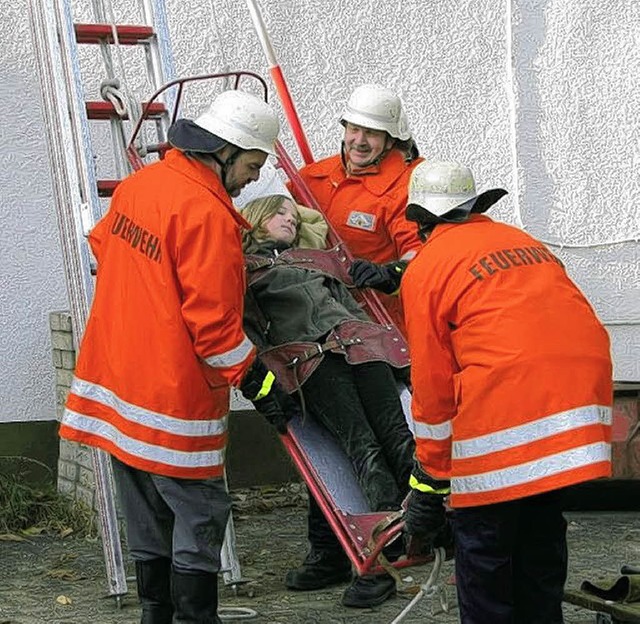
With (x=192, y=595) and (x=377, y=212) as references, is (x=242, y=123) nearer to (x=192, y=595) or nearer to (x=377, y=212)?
(x=377, y=212)

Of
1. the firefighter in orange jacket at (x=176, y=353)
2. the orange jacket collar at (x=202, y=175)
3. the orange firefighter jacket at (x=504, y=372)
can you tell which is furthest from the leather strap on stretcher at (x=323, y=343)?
the orange firefighter jacket at (x=504, y=372)

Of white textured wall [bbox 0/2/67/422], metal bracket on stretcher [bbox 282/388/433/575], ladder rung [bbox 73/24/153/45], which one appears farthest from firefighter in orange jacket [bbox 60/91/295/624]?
white textured wall [bbox 0/2/67/422]

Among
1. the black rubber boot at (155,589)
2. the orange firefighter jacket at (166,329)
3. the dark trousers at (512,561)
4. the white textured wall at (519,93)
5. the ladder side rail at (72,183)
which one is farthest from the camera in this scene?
the white textured wall at (519,93)

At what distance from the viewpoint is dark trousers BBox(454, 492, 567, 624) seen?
4.41 metres

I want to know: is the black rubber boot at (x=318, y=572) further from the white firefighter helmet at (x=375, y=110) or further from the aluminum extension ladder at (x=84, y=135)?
the white firefighter helmet at (x=375, y=110)

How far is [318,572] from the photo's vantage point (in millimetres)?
6066

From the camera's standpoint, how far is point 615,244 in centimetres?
777

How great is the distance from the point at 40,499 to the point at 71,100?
2.22 metres

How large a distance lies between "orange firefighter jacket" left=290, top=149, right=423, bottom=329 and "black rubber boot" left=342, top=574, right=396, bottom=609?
1.00m

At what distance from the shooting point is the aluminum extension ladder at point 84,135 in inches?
231

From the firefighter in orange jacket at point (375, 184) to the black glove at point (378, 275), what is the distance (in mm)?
152

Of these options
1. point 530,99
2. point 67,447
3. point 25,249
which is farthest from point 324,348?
point 530,99

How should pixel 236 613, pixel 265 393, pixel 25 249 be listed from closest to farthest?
pixel 265 393 → pixel 236 613 → pixel 25 249

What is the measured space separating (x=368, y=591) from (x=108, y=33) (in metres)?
2.44
